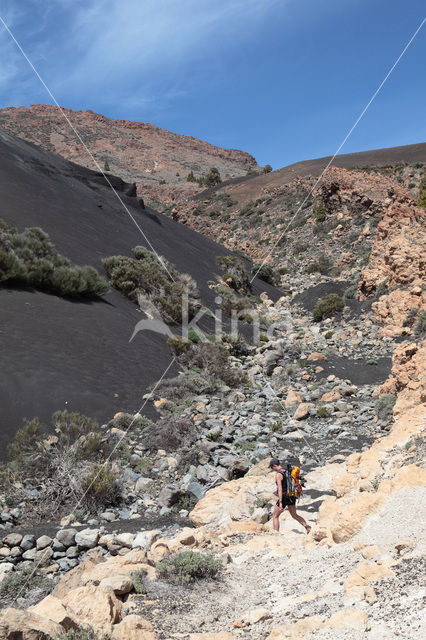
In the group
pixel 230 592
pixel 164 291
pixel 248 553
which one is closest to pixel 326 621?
pixel 230 592

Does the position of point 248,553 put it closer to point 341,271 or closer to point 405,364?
point 405,364

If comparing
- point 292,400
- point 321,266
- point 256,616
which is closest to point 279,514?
point 256,616

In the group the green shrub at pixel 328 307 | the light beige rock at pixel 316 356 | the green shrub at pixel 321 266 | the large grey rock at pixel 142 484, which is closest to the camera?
the large grey rock at pixel 142 484

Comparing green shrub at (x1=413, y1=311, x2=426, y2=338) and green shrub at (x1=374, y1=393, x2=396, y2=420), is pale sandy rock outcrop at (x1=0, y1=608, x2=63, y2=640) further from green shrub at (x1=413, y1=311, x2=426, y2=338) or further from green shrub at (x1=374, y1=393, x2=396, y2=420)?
green shrub at (x1=413, y1=311, x2=426, y2=338)

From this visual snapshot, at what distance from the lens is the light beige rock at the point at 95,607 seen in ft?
10.2

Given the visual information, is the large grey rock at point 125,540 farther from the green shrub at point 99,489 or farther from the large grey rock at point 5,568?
the green shrub at point 99,489

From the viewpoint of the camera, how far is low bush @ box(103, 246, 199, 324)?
16.6m

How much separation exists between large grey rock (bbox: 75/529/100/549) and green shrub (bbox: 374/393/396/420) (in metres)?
6.19

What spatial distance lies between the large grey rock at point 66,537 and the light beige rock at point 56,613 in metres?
2.50

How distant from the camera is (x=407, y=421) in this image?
624 cm

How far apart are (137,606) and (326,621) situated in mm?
1598

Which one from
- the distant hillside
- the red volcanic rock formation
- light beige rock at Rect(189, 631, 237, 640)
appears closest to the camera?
light beige rock at Rect(189, 631, 237, 640)

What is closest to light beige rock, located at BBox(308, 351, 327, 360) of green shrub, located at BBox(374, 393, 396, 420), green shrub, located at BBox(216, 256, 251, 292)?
green shrub, located at BBox(374, 393, 396, 420)

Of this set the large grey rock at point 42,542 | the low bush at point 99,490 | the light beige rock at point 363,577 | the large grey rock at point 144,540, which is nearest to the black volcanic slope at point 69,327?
the low bush at point 99,490
